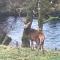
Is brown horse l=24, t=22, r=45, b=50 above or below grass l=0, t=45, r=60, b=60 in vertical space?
below

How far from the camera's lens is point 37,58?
9.63 meters

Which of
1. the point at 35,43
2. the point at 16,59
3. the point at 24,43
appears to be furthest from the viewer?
the point at 24,43

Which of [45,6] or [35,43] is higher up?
[45,6]

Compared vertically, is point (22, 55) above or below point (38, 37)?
above

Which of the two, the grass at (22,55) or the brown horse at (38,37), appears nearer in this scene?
the grass at (22,55)

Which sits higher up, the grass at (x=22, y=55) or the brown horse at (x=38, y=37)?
the grass at (x=22, y=55)

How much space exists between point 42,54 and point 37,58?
0.98 metres

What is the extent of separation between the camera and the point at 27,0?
16328 mm

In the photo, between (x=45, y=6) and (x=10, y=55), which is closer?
(x=10, y=55)

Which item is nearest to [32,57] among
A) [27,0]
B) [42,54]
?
[42,54]

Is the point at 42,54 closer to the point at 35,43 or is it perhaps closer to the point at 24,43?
the point at 35,43

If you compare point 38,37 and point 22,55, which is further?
point 38,37

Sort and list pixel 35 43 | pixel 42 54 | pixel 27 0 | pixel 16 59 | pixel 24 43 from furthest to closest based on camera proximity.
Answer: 1. pixel 27 0
2. pixel 24 43
3. pixel 35 43
4. pixel 42 54
5. pixel 16 59

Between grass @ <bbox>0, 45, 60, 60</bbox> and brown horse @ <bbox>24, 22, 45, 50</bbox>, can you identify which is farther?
brown horse @ <bbox>24, 22, 45, 50</bbox>
